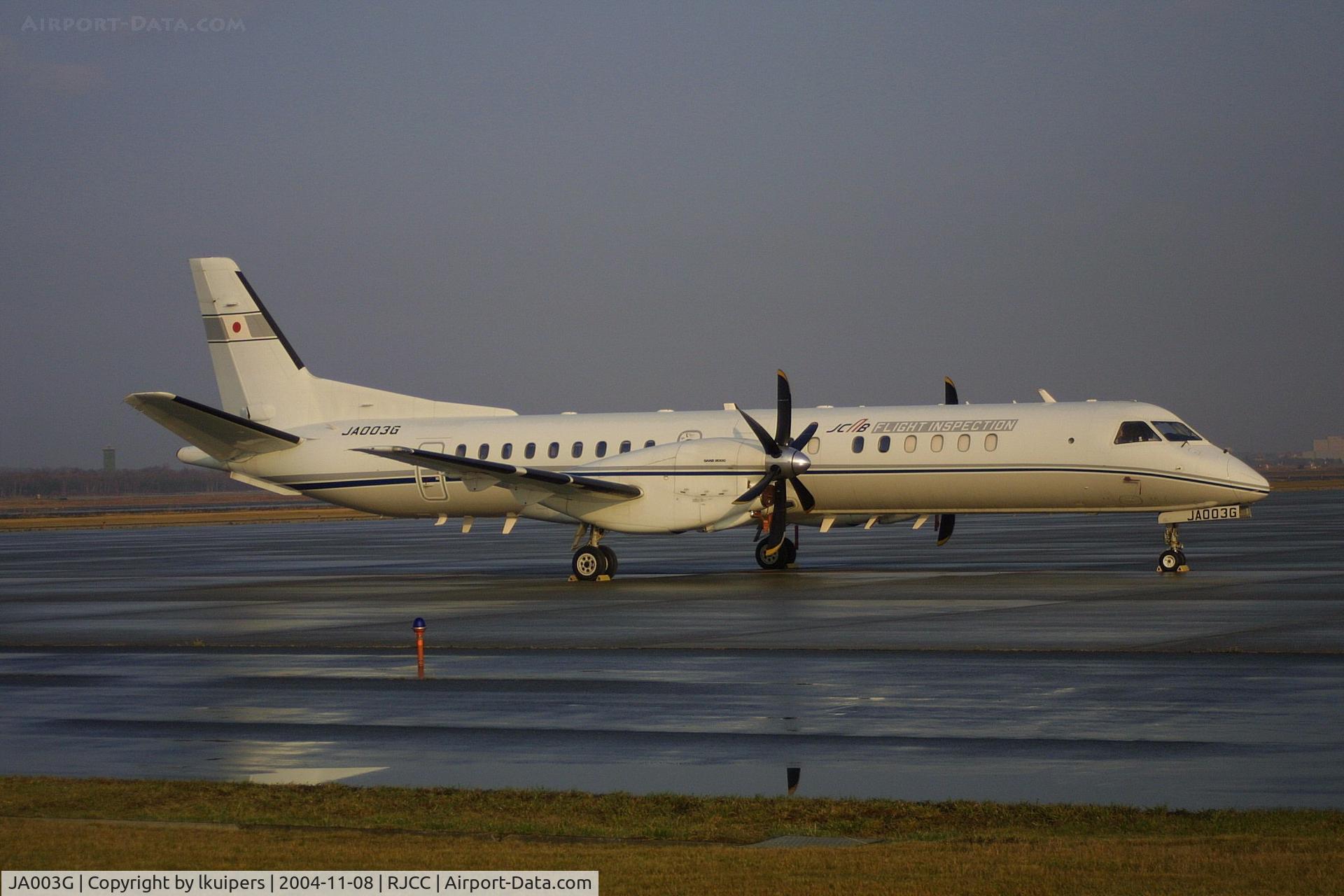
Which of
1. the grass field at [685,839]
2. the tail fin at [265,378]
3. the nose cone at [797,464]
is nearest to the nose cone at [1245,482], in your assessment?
the nose cone at [797,464]

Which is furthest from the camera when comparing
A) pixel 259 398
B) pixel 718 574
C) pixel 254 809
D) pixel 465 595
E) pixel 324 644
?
pixel 259 398

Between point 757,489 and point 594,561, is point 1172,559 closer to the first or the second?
point 757,489

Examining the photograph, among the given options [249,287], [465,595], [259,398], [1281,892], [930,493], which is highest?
[249,287]

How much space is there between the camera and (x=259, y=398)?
119ft

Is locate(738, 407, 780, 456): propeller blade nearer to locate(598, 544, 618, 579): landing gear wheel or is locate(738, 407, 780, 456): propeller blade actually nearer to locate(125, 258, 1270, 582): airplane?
locate(125, 258, 1270, 582): airplane

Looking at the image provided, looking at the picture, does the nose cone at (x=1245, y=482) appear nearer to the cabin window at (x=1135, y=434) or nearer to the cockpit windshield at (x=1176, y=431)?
the cockpit windshield at (x=1176, y=431)

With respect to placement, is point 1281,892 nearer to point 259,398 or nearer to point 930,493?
point 930,493

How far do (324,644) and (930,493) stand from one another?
14643mm

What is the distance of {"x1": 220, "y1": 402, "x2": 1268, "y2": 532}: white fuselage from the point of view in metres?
28.5

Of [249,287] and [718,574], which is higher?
[249,287]

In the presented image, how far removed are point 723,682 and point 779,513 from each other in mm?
15348

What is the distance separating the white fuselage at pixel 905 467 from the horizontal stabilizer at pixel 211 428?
4.23m

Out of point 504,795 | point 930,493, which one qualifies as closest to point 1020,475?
point 930,493

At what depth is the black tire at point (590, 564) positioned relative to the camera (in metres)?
29.8
